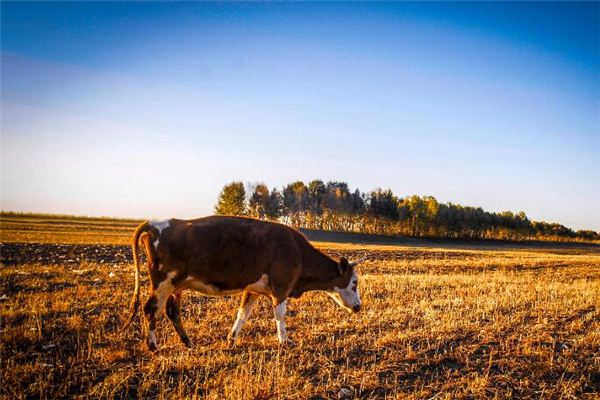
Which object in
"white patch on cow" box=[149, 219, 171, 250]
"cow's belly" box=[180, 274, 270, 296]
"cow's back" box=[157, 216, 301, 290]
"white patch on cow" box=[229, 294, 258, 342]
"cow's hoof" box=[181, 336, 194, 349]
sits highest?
"white patch on cow" box=[149, 219, 171, 250]

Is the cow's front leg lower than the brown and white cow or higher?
lower

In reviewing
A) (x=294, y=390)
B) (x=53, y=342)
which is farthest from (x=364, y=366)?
(x=53, y=342)

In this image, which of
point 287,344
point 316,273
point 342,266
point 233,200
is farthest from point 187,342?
point 233,200

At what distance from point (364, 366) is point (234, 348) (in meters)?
2.74

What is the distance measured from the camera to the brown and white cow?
7.48 meters

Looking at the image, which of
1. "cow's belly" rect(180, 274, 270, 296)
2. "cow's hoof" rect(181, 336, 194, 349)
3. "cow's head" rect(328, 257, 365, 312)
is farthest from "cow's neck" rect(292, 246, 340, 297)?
"cow's hoof" rect(181, 336, 194, 349)

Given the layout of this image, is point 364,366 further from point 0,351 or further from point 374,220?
point 374,220

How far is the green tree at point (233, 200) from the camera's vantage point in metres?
96.2

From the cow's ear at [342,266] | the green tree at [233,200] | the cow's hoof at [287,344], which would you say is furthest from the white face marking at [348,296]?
the green tree at [233,200]

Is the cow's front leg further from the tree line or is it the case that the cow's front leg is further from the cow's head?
the tree line

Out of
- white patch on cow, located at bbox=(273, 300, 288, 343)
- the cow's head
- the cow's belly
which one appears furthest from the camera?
the cow's head

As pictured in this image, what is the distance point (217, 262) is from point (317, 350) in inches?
107

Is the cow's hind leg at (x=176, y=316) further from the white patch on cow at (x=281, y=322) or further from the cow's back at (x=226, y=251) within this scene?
the white patch on cow at (x=281, y=322)

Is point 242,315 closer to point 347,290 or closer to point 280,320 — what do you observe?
point 280,320
